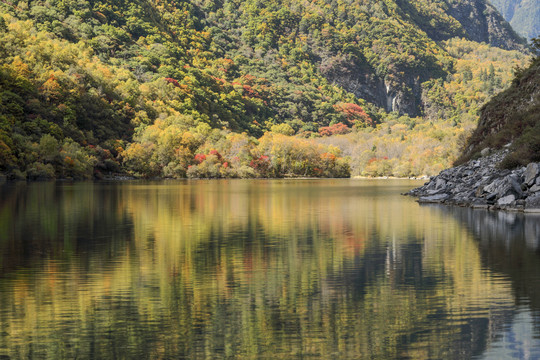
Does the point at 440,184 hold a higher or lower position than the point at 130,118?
lower

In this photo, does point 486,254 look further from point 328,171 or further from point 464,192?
point 328,171

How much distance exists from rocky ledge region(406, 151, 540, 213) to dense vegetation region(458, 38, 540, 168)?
150 centimetres

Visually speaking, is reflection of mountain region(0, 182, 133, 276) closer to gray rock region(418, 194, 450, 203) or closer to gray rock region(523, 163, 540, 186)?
gray rock region(418, 194, 450, 203)

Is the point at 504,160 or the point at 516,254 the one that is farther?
the point at 504,160

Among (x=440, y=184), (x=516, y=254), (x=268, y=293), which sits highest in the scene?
(x=440, y=184)

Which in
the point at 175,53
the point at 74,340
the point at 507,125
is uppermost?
the point at 175,53

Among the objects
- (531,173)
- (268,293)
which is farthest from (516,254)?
(531,173)

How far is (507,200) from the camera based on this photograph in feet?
112

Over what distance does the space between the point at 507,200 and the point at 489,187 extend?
3.31 metres

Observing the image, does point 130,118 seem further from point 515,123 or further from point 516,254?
point 516,254

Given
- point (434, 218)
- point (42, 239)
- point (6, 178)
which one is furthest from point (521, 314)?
point (6, 178)

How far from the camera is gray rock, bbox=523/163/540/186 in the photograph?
33.2 m

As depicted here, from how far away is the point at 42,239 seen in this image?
21.1 m

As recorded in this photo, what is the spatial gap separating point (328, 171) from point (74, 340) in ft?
437
